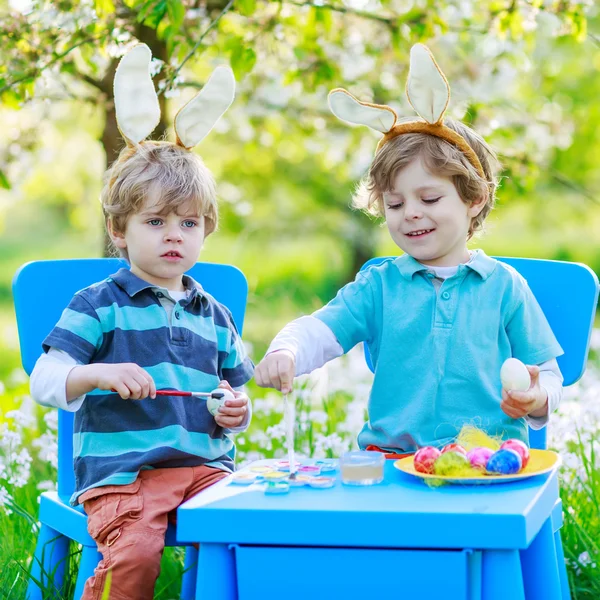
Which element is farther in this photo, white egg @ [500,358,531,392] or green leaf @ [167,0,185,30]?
green leaf @ [167,0,185,30]

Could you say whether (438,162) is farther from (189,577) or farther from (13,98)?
(13,98)

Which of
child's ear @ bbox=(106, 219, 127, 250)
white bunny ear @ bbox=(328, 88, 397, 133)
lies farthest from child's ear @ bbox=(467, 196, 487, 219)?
child's ear @ bbox=(106, 219, 127, 250)

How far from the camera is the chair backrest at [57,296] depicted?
8.00ft

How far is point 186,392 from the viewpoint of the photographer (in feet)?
6.97

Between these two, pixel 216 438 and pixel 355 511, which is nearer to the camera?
pixel 355 511

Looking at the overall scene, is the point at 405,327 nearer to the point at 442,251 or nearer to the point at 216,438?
the point at 442,251

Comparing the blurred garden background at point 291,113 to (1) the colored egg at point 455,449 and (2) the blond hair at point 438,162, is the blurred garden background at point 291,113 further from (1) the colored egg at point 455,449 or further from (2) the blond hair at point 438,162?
Answer: (1) the colored egg at point 455,449

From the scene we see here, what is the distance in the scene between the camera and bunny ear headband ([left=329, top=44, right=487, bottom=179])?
2.18 meters

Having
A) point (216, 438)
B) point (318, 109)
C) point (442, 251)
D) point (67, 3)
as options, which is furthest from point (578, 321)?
point (318, 109)

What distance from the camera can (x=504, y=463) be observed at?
1.78m

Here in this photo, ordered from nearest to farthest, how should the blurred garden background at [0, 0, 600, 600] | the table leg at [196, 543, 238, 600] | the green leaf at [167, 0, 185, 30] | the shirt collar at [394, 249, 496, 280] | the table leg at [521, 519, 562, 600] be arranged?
1. the table leg at [196, 543, 238, 600]
2. the table leg at [521, 519, 562, 600]
3. the shirt collar at [394, 249, 496, 280]
4. the green leaf at [167, 0, 185, 30]
5. the blurred garden background at [0, 0, 600, 600]

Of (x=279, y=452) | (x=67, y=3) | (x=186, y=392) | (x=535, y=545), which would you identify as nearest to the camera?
(x=535, y=545)

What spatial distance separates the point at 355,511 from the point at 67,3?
6.75ft

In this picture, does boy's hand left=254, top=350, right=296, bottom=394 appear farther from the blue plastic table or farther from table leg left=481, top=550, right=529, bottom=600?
table leg left=481, top=550, right=529, bottom=600
